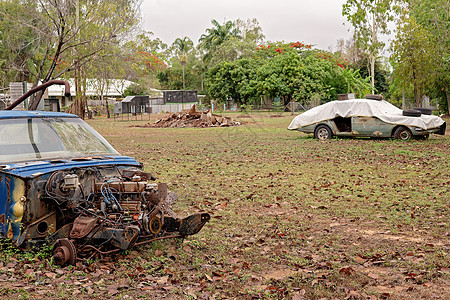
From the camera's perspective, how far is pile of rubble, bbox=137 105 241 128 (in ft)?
114

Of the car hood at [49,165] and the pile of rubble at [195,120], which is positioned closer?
the car hood at [49,165]

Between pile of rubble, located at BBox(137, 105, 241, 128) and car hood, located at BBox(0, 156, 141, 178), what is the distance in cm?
2795

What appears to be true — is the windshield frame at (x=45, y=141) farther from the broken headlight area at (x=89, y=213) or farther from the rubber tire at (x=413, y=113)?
the rubber tire at (x=413, y=113)

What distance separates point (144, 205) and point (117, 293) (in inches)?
49.6

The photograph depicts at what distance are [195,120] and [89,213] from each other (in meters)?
29.8

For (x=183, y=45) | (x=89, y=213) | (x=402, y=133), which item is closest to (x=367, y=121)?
(x=402, y=133)

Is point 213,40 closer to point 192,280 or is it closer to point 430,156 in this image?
point 430,156

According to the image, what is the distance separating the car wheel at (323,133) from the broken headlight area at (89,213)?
16338mm

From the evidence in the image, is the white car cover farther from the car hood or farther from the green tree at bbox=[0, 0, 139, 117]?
the car hood

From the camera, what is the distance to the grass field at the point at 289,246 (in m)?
5.02

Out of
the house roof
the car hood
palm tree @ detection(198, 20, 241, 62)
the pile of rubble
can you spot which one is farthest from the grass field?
palm tree @ detection(198, 20, 241, 62)

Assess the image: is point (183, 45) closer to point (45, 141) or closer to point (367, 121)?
point (367, 121)

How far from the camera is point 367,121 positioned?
67.2 ft

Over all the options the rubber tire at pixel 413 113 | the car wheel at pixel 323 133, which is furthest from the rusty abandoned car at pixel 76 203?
the car wheel at pixel 323 133
